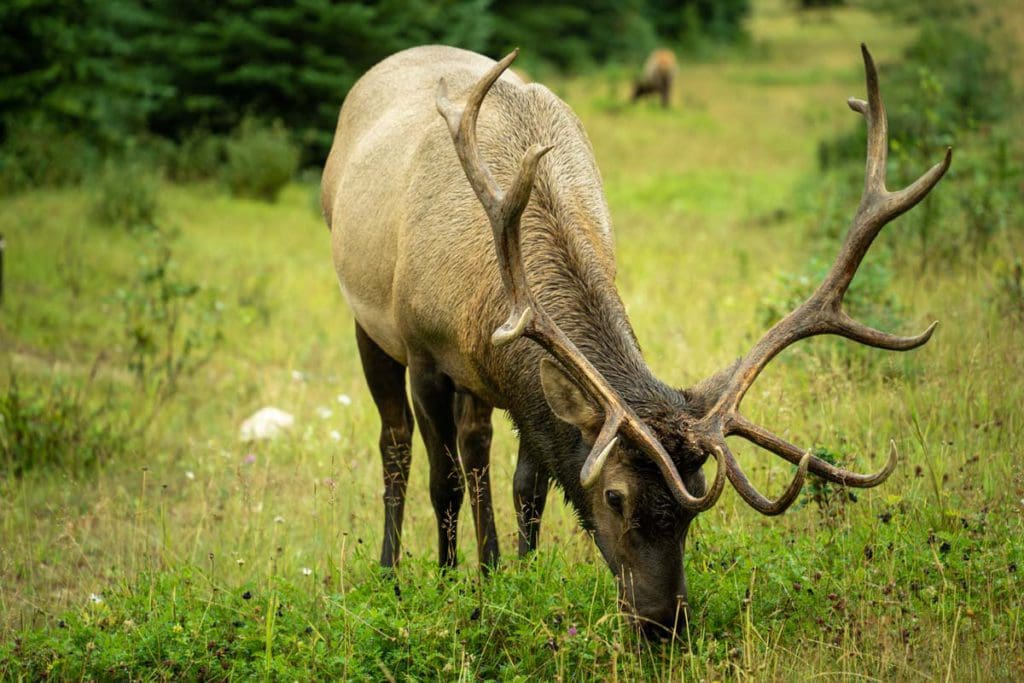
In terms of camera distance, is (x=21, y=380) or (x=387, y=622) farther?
(x=21, y=380)

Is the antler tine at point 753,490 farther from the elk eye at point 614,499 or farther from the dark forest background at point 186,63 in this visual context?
the dark forest background at point 186,63

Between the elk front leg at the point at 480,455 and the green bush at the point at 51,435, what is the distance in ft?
7.69

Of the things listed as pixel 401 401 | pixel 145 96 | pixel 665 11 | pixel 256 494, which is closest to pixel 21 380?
pixel 256 494

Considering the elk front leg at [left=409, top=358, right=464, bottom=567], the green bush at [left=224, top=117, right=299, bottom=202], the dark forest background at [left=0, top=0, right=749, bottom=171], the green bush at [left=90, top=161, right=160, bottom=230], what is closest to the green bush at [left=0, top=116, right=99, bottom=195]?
the dark forest background at [left=0, top=0, right=749, bottom=171]

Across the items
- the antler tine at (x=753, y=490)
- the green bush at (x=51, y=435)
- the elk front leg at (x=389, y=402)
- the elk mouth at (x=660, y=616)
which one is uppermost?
the antler tine at (x=753, y=490)

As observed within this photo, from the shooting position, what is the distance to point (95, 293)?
9.43 m

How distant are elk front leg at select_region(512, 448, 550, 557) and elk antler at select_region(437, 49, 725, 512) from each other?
63cm

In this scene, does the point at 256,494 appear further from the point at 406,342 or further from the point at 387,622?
the point at 387,622

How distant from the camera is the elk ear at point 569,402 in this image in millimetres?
3619

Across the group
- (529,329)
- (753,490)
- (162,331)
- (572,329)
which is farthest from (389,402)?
(162,331)

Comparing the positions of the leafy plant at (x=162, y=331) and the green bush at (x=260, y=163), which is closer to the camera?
the leafy plant at (x=162, y=331)

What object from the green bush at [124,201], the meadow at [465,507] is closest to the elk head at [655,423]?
the meadow at [465,507]

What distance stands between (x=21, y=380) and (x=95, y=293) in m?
2.78

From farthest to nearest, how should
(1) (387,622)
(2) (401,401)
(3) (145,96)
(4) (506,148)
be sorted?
(3) (145,96)
(2) (401,401)
(4) (506,148)
(1) (387,622)
